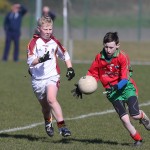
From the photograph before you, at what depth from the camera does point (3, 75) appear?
2069cm

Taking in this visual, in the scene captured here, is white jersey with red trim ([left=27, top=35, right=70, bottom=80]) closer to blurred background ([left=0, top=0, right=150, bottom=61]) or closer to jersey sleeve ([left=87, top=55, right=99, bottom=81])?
jersey sleeve ([left=87, top=55, right=99, bottom=81])

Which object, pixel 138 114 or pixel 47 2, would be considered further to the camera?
pixel 47 2

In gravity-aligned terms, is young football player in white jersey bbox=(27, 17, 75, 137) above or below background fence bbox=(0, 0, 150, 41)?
above

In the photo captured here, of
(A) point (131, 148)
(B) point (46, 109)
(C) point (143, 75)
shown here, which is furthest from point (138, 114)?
(C) point (143, 75)

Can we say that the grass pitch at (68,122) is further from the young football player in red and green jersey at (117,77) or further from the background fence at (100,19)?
the background fence at (100,19)

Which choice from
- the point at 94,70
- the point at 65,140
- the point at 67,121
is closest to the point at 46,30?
the point at 94,70

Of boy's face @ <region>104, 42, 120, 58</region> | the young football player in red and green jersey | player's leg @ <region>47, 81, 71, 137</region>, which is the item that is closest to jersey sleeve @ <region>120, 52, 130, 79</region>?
the young football player in red and green jersey

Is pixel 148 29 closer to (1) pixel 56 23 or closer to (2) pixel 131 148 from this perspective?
(1) pixel 56 23

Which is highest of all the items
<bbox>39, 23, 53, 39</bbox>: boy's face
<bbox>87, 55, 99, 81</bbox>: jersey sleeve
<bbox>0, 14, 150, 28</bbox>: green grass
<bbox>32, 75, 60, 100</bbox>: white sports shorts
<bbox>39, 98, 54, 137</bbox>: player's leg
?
<bbox>39, 23, 53, 39</bbox>: boy's face

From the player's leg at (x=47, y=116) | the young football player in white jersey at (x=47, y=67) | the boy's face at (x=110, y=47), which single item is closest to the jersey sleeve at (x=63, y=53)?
the young football player in white jersey at (x=47, y=67)

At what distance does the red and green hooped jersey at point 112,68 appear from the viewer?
909cm

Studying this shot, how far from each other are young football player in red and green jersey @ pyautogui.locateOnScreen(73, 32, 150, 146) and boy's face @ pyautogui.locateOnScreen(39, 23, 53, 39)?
82 centimetres

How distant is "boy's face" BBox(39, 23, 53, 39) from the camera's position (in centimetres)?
948

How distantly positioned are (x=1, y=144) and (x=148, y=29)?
28.1m
